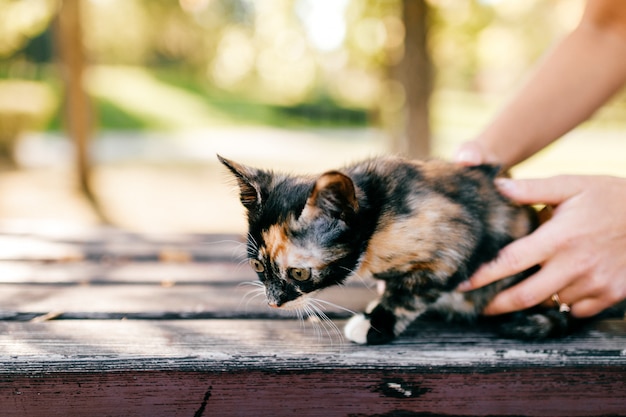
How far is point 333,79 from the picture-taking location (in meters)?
25.5

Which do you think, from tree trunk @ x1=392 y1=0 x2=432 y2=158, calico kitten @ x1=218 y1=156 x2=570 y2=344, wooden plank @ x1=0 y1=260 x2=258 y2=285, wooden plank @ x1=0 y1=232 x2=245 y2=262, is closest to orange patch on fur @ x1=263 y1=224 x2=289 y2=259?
calico kitten @ x1=218 y1=156 x2=570 y2=344

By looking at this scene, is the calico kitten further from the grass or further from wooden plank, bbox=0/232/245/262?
the grass

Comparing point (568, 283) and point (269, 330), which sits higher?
point (568, 283)

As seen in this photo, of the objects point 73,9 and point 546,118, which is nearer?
point 546,118

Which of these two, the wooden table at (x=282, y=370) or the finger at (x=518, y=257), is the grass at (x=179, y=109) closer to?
the wooden table at (x=282, y=370)

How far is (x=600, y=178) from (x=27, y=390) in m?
1.53

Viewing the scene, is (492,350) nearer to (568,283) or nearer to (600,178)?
(568,283)

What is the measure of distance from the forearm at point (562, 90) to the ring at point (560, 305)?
1.86 feet

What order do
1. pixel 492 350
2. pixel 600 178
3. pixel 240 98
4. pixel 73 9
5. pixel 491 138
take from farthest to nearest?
pixel 240 98, pixel 73 9, pixel 491 138, pixel 600 178, pixel 492 350

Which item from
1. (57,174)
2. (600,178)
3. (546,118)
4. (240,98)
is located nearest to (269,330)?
(600,178)

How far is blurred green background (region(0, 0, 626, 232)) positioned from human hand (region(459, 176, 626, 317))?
1941 millimetres

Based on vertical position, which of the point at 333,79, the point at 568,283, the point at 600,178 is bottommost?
the point at 568,283

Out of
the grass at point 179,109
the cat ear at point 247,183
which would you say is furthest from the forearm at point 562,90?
the grass at point 179,109

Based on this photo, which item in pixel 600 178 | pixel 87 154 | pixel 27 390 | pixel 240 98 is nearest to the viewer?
pixel 27 390
